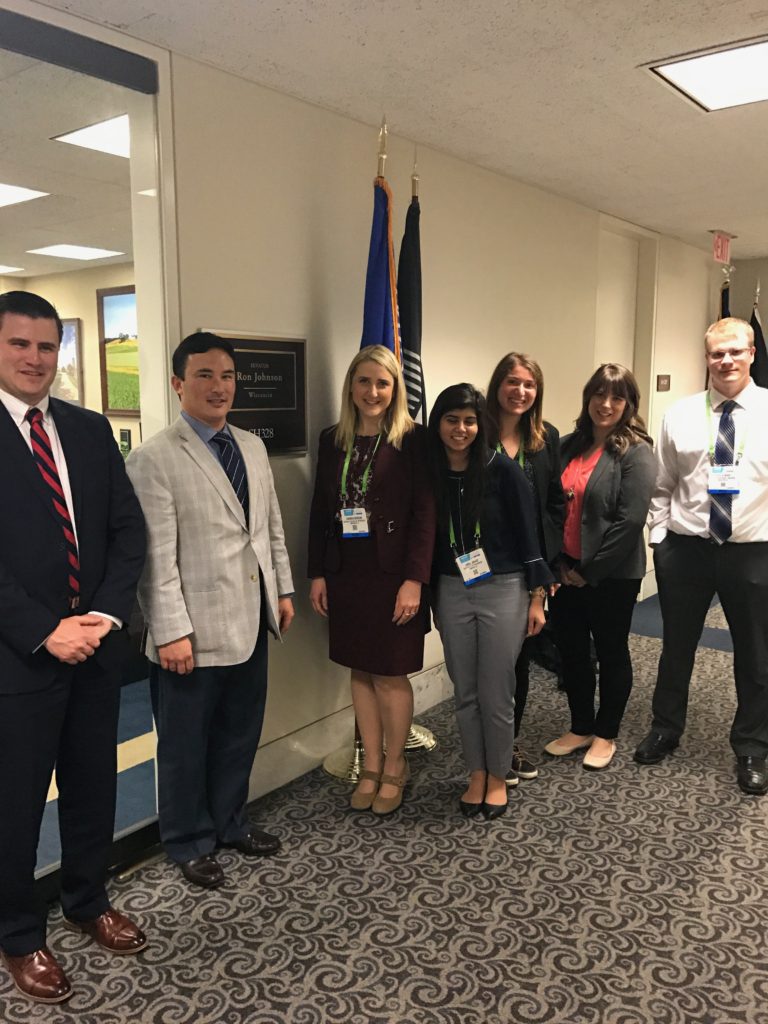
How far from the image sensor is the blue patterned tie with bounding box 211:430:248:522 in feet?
7.66

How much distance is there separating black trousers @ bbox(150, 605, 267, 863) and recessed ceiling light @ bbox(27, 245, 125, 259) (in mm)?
2223

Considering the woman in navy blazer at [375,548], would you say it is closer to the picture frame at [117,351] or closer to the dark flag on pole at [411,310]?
the dark flag on pole at [411,310]

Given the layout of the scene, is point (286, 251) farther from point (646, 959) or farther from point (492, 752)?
point (646, 959)

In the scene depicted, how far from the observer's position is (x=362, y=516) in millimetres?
2660

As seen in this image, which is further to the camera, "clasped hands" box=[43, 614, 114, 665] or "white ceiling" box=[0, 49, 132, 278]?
"white ceiling" box=[0, 49, 132, 278]

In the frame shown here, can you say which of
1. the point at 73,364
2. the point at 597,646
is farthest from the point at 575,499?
the point at 73,364

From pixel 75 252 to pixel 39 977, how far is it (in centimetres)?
309

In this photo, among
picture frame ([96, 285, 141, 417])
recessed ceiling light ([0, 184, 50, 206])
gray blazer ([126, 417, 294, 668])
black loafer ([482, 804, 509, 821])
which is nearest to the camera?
gray blazer ([126, 417, 294, 668])

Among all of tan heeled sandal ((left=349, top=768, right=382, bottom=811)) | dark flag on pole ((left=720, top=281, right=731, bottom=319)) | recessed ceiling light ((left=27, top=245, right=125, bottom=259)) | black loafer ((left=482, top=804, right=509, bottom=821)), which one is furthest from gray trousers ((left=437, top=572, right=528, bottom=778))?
dark flag on pole ((left=720, top=281, right=731, bottom=319))

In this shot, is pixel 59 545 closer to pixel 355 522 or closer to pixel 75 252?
pixel 355 522

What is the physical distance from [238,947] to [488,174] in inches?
132

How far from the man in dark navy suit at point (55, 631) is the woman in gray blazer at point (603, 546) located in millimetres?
1696

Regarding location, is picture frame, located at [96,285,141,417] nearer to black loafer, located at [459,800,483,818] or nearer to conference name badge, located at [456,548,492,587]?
conference name badge, located at [456,548,492,587]

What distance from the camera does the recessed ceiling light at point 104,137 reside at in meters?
2.96
